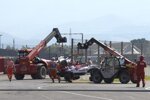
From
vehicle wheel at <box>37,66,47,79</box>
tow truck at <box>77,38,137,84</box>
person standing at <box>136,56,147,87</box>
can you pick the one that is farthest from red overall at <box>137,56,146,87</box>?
vehicle wheel at <box>37,66,47,79</box>

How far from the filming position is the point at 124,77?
37.8 m

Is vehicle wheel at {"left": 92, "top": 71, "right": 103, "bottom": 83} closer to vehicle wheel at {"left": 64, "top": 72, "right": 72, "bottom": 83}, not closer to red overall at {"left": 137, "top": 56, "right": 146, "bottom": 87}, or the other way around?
vehicle wheel at {"left": 64, "top": 72, "right": 72, "bottom": 83}

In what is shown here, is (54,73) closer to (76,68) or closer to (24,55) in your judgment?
(76,68)

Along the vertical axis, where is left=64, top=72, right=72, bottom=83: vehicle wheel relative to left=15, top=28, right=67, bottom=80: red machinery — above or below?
below

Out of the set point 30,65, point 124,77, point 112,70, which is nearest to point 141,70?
point 124,77

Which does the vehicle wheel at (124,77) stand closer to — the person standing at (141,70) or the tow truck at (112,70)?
the tow truck at (112,70)

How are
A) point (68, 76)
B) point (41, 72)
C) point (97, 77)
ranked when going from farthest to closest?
point (41, 72) → point (68, 76) → point (97, 77)

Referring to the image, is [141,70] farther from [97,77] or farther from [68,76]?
→ [68,76]

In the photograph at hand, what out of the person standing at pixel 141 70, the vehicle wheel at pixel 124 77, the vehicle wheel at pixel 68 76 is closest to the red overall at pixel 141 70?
the person standing at pixel 141 70

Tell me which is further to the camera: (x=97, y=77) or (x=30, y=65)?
(x=30, y=65)

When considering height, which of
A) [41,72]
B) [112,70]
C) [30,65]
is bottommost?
[41,72]

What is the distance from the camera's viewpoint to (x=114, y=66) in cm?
3872

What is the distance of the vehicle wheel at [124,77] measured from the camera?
37.5m

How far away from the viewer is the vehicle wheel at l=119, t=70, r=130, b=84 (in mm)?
37531
